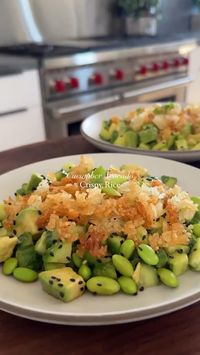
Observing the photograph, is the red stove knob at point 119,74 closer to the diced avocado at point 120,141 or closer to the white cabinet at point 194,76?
the white cabinet at point 194,76

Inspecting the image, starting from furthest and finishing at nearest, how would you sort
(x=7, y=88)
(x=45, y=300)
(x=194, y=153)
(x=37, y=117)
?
1. (x=37, y=117)
2. (x=7, y=88)
3. (x=194, y=153)
4. (x=45, y=300)

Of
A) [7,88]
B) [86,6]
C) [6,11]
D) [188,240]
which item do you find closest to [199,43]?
[86,6]

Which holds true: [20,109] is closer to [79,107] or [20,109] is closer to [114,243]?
[79,107]

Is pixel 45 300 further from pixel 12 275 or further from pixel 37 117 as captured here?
pixel 37 117

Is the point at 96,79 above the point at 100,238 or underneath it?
underneath

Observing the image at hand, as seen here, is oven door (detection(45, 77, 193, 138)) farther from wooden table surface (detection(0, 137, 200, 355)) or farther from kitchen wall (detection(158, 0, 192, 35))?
wooden table surface (detection(0, 137, 200, 355))

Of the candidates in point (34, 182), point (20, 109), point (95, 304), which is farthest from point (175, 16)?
point (95, 304)
